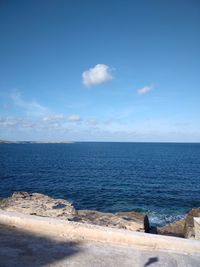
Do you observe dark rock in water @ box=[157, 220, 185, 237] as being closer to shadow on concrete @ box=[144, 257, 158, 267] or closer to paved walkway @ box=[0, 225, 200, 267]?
paved walkway @ box=[0, 225, 200, 267]

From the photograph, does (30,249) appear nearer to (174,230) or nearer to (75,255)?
(75,255)

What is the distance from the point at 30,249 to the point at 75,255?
1.05 meters

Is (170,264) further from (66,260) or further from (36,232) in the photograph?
(36,232)

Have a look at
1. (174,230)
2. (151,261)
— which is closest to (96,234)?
(151,261)

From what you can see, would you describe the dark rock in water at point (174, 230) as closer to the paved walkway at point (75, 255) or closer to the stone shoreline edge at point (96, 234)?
the stone shoreline edge at point (96, 234)

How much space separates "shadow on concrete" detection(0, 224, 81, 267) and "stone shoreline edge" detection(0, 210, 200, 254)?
0.29 m

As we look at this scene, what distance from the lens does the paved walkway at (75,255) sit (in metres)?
4.63

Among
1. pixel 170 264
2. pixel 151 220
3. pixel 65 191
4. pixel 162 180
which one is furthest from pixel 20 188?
pixel 170 264

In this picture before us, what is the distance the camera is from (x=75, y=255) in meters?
4.96

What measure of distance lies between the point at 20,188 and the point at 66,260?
104ft

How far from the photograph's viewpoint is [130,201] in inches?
1098

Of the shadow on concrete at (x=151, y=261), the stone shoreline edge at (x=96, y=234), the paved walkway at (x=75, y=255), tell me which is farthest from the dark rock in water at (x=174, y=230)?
the shadow on concrete at (x=151, y=261)

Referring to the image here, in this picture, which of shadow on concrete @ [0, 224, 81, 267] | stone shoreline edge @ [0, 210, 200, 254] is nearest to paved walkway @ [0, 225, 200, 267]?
shadow on concrete @ [0, 224, 81, 267]

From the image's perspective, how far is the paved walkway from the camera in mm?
4633
